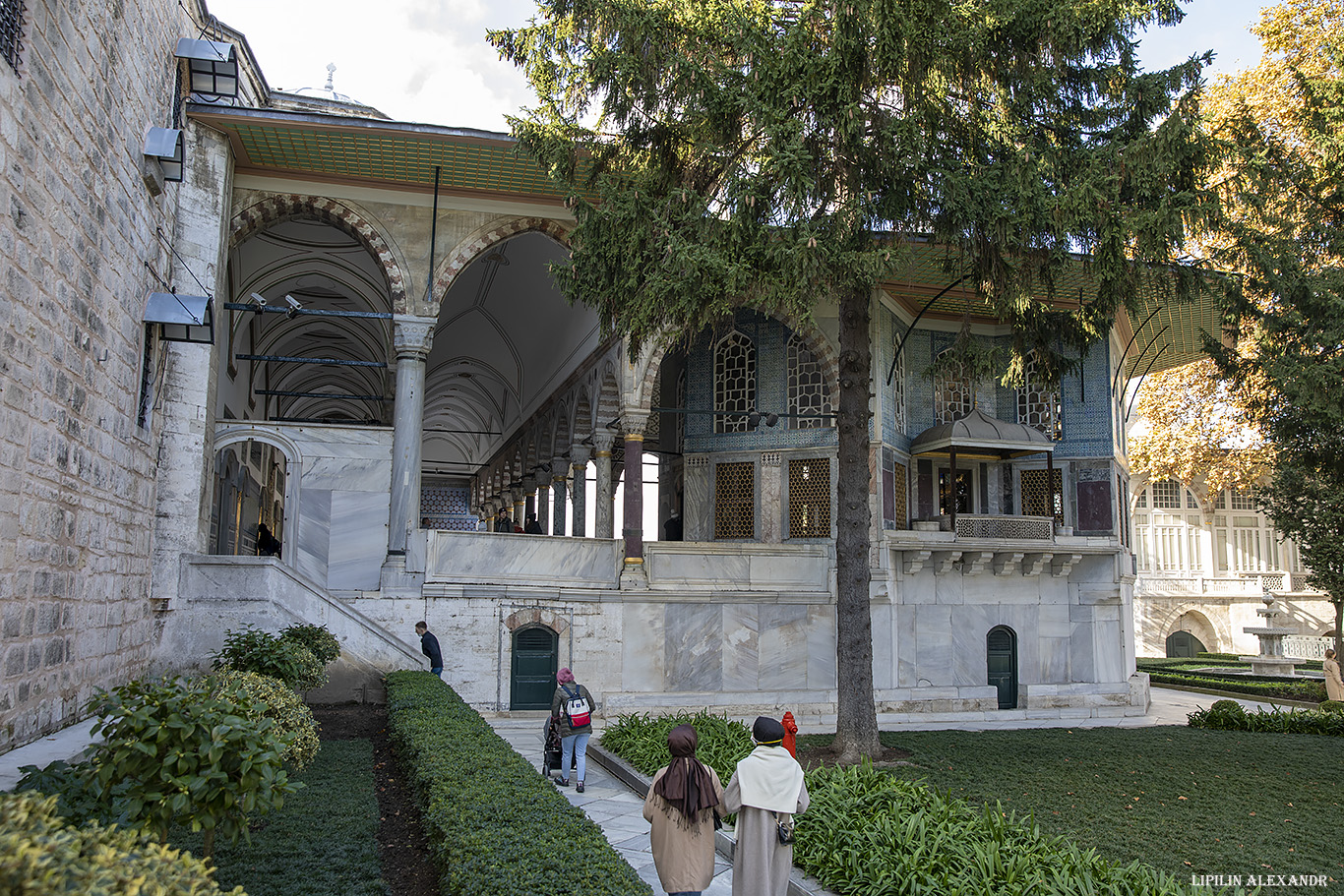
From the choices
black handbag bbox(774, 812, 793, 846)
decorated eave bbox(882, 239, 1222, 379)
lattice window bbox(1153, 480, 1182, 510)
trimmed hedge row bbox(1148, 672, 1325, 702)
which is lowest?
trimmed hedge row bbox(1148, 672, 1325, 702)

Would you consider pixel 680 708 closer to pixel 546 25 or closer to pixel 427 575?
pixel 427 575

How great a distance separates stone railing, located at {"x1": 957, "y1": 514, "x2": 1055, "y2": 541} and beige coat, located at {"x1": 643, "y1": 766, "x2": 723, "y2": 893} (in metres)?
12.5

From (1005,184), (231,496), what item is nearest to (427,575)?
(231,496)

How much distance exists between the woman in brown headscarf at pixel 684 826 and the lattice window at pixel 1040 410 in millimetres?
14675

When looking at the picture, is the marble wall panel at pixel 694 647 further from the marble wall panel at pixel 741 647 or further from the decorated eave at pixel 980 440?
the decorated eave at pixel 980 440

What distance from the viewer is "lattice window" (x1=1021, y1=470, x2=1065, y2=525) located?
17219 mm

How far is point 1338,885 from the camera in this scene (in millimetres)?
5758

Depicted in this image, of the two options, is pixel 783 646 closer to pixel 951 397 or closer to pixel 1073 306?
pixel 951 397

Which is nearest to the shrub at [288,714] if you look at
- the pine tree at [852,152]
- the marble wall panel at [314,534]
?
the pine tree at [852,152]

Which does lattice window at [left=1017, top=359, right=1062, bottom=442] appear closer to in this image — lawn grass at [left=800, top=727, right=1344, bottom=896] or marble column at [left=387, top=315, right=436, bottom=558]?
lawn grass at [left=800, top=727, right=1344, bottom=896]

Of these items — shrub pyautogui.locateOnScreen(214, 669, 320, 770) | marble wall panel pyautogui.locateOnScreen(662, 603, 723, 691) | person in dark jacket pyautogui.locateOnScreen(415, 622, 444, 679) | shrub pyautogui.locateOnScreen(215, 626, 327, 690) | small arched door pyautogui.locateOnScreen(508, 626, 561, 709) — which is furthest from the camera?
marble wall panel pyautogui.locateOnScreen(662, 603, 723, 691)

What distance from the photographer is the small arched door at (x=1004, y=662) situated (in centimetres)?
1636

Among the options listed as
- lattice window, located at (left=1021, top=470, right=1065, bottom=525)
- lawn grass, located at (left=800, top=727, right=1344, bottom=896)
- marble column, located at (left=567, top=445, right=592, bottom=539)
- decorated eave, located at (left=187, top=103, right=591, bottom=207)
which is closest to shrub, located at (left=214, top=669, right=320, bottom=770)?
lawn grass, located at (left=800, top=727, right=1344, bottom=896)

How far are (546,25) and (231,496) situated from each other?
38.5ft
